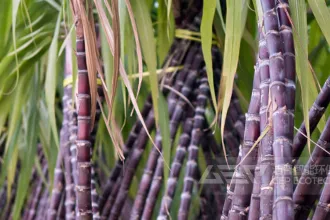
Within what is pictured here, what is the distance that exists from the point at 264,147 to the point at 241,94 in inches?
17.7

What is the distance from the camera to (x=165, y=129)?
2.43 feet

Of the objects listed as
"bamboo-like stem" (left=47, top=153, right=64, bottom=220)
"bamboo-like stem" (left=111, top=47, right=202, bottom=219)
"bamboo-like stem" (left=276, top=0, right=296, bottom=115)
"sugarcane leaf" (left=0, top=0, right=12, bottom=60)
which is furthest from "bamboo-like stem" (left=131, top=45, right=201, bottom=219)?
"bamboo-like stem" (left=276, top=0, right=296, bottom=115)

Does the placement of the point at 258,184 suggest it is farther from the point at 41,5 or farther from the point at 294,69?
the point at 41,5

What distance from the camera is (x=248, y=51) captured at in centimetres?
88

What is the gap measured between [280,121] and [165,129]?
1.12 feet

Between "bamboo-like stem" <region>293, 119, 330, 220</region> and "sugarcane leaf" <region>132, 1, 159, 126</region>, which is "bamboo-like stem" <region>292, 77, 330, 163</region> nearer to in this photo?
"bamboo-like stem" <region>293, 119, 330, 220</region>

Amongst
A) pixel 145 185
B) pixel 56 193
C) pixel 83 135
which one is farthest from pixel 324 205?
pixel 56 193

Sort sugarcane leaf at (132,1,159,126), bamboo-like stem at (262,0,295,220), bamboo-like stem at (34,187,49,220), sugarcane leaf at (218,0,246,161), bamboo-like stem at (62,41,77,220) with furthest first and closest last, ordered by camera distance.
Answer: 1. bamboo-like stem at (34,187,49,220)
2. bamboo-like stem at (62,41,77,220)
3. sugarcane leaf at (132,1,159,126)
4. sugarcane leaf at (218,0,246,161)
5. bamboo-like stem at (262,0,295,220)

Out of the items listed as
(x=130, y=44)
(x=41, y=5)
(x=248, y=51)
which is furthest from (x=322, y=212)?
(x=41, y=5)

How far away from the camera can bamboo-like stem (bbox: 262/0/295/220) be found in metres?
0.39

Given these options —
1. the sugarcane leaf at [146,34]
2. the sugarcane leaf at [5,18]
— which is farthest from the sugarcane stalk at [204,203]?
the sugarcane leaf at [5,18]

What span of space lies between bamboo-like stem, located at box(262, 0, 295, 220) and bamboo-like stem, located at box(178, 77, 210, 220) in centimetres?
32

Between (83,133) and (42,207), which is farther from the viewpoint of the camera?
(42,207)

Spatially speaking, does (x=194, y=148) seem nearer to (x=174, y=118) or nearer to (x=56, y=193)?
(x=174, y=118)
